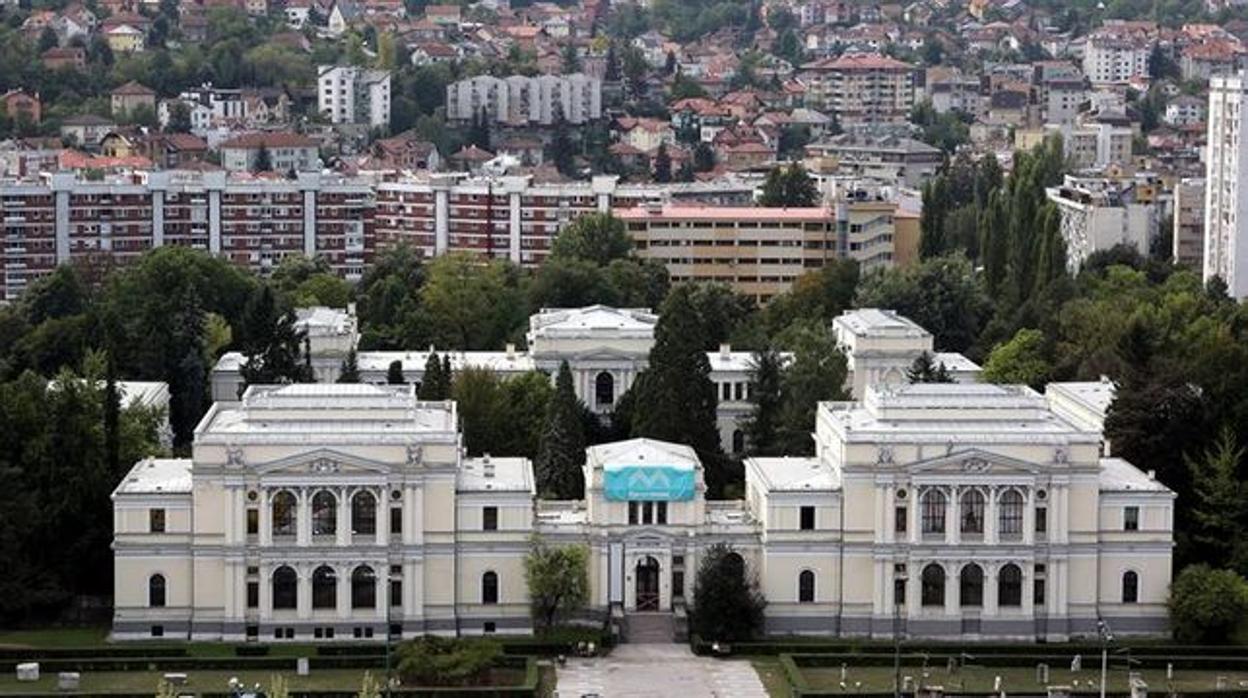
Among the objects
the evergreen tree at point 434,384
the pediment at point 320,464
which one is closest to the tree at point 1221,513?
the pediment at point 320,464

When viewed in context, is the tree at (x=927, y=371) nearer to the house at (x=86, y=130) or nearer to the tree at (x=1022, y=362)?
the tree at (x=1022, y=362)

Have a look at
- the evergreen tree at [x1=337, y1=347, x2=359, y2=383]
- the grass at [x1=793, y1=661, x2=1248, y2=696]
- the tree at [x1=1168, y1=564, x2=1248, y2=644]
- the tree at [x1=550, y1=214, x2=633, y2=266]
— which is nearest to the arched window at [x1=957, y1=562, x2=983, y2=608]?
the grass at [x1=793, y1=661, x2=1248, y2=696]

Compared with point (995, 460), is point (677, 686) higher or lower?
lower

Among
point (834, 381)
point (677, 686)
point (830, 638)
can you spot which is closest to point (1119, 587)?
point (830, 638)

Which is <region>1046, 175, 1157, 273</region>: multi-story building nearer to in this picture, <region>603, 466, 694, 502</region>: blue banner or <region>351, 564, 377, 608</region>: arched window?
<region>603, 466, 694, 502</region>: blue banner

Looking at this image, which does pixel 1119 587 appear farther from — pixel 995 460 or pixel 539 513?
pixel 539 513

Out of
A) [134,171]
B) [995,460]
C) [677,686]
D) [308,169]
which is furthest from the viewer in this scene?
[308,169]
